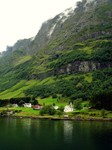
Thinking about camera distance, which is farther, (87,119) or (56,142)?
(87,119)

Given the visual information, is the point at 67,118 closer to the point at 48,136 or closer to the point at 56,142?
the point at 48,136

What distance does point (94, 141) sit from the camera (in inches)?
4075

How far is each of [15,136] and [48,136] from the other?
42.2 feet

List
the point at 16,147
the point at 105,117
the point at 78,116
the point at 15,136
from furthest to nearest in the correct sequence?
the point at 78,116 < the point at 105,117 < the point at 15,136 < the point at 16,147

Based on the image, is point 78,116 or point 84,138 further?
point 78,116

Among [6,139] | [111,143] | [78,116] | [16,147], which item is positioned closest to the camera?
[16,147]

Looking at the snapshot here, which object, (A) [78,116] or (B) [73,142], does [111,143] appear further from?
(A) [78,116]

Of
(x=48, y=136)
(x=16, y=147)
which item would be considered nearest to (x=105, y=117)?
(x=48, y=136)

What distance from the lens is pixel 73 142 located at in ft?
338

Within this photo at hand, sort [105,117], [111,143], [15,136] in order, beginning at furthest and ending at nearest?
[105,117] < [15,136] < [111,143]

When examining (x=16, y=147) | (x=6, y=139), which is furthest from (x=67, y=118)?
(x=16, y=147)

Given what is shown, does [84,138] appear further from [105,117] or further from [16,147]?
[105,117]

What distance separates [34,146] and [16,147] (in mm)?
6076

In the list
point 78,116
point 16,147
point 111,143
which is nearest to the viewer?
point 16,147
